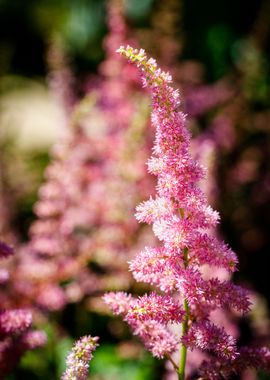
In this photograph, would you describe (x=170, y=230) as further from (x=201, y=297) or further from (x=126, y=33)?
(x=126, y=33)

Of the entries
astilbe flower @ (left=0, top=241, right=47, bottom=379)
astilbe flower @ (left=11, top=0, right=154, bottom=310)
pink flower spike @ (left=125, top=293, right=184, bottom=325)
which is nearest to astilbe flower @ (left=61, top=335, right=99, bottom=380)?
pink flower spike @ (left=125, top=293, right=184, bottom=325)

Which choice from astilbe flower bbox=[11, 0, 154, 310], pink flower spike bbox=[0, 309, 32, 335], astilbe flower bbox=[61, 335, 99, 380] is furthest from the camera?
astilbe flower bbox=[11, 0, 154, 310]

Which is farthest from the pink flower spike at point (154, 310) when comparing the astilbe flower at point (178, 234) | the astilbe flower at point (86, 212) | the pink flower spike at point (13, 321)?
the astilbe flower at point (86, 212)

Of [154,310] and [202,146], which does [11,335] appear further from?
[202,146]

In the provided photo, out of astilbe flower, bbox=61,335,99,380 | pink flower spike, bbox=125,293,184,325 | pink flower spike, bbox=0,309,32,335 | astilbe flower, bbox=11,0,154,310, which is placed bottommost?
astilbe flower, bbox=61,335,99,380

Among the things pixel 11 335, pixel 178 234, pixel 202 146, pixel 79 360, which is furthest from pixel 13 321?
→ pixel 202 146

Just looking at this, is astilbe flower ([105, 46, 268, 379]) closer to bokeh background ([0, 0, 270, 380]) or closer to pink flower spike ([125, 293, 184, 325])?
pink flower spike ([125, 293, 184, 325])

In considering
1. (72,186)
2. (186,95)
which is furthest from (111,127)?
(72,186)

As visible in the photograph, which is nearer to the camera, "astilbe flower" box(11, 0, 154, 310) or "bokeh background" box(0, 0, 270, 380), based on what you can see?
"astilbe flower" box(11, 0, 154, 310)
